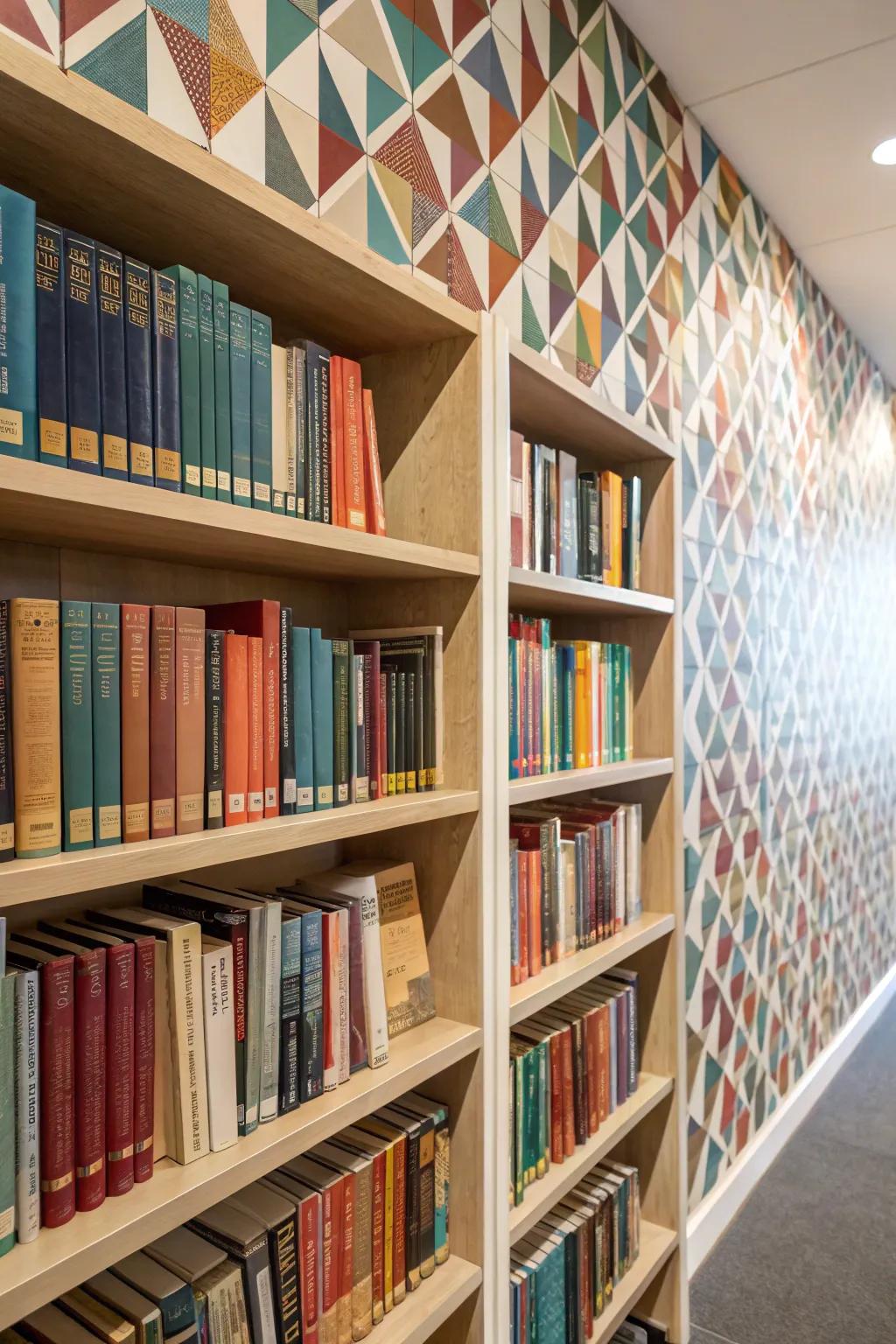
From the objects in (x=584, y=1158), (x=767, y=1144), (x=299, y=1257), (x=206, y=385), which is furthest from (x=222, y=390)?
(x=767, y=1144)

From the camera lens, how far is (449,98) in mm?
1499

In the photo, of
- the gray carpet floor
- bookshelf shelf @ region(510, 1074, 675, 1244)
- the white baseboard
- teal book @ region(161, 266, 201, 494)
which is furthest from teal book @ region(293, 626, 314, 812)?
the white baseboard

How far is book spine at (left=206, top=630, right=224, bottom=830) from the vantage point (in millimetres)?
909

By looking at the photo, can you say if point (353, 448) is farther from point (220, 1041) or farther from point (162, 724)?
point (220, 1041)

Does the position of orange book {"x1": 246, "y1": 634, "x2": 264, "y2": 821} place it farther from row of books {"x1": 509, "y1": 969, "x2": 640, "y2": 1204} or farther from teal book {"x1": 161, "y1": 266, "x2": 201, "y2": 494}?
row of books {"x1": 509, "y1": 969, "x2": 640, "y2": 1204}

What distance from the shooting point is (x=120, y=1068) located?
2.72 ft

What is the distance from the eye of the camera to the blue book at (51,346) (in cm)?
76

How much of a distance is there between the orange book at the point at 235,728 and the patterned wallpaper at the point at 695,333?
0.65 m

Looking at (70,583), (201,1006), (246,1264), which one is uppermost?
(70,583)

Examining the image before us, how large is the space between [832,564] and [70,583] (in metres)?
3.03

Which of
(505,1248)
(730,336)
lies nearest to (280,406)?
(505,1248)

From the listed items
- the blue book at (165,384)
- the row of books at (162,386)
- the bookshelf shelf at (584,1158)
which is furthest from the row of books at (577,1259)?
the blue book at (165,384)

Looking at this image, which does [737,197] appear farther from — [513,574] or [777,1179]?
[777,1179]

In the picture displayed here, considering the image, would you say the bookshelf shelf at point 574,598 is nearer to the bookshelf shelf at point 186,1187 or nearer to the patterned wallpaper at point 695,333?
the patterned wallpaper at point 695,333
